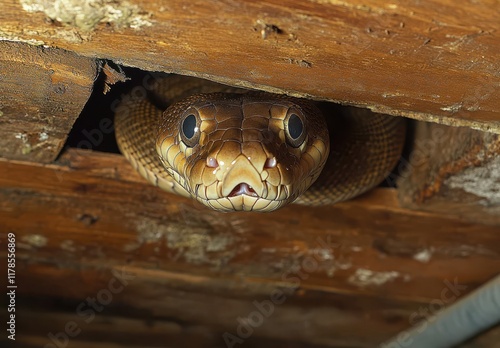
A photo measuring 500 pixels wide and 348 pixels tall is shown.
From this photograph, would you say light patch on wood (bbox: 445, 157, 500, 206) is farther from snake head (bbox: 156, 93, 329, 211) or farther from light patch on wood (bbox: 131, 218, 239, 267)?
light patch on wood (bbox: 131, 218, 239, 267)

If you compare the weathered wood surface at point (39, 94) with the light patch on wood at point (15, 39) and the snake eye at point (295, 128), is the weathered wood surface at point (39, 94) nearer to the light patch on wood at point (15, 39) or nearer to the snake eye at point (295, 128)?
the light patch on wood at point (15, 39)

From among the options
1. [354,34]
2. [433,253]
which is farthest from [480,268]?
[354,34]

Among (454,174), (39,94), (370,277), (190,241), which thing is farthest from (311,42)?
(370,277)

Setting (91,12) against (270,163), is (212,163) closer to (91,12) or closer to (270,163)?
(270,163)

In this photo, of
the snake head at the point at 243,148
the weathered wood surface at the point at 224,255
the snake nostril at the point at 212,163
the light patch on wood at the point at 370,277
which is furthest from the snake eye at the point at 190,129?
the light patch on wood at the point at 370,277

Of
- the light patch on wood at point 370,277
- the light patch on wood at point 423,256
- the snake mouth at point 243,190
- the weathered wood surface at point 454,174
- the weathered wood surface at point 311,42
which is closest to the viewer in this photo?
the weathered wood surface at point 311,42

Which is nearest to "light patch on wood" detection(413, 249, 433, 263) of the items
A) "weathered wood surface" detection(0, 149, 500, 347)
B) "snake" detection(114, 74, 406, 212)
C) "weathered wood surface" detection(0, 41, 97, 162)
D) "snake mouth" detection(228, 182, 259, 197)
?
"weathered wood surface" detection(0, 149, 500, 347)

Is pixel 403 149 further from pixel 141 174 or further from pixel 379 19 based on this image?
pixel 379 19
